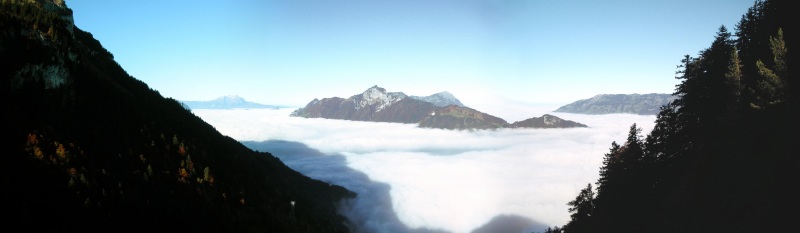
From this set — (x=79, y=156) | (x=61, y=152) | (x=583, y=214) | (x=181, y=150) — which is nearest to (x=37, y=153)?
(x=61, y=152)

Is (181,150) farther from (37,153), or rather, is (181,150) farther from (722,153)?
(722,153)

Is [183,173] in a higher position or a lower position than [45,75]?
lower

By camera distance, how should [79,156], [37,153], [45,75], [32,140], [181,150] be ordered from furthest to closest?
[181,150], [45,75], [79,156], [32,140], [37,153]

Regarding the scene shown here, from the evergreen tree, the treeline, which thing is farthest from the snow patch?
the evergreen tree

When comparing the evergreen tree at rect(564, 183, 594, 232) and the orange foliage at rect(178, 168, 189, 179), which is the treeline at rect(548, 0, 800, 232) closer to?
the evergreen tree at rect(564, 183, 594, 232)

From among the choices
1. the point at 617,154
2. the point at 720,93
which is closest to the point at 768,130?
the point at 720,93

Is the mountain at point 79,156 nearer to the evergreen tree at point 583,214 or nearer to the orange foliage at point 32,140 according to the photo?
the orange foliage at point 32,140

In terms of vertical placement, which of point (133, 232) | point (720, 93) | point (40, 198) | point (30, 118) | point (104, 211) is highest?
point (720, 93)

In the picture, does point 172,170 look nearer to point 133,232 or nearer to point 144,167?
point 144,167
